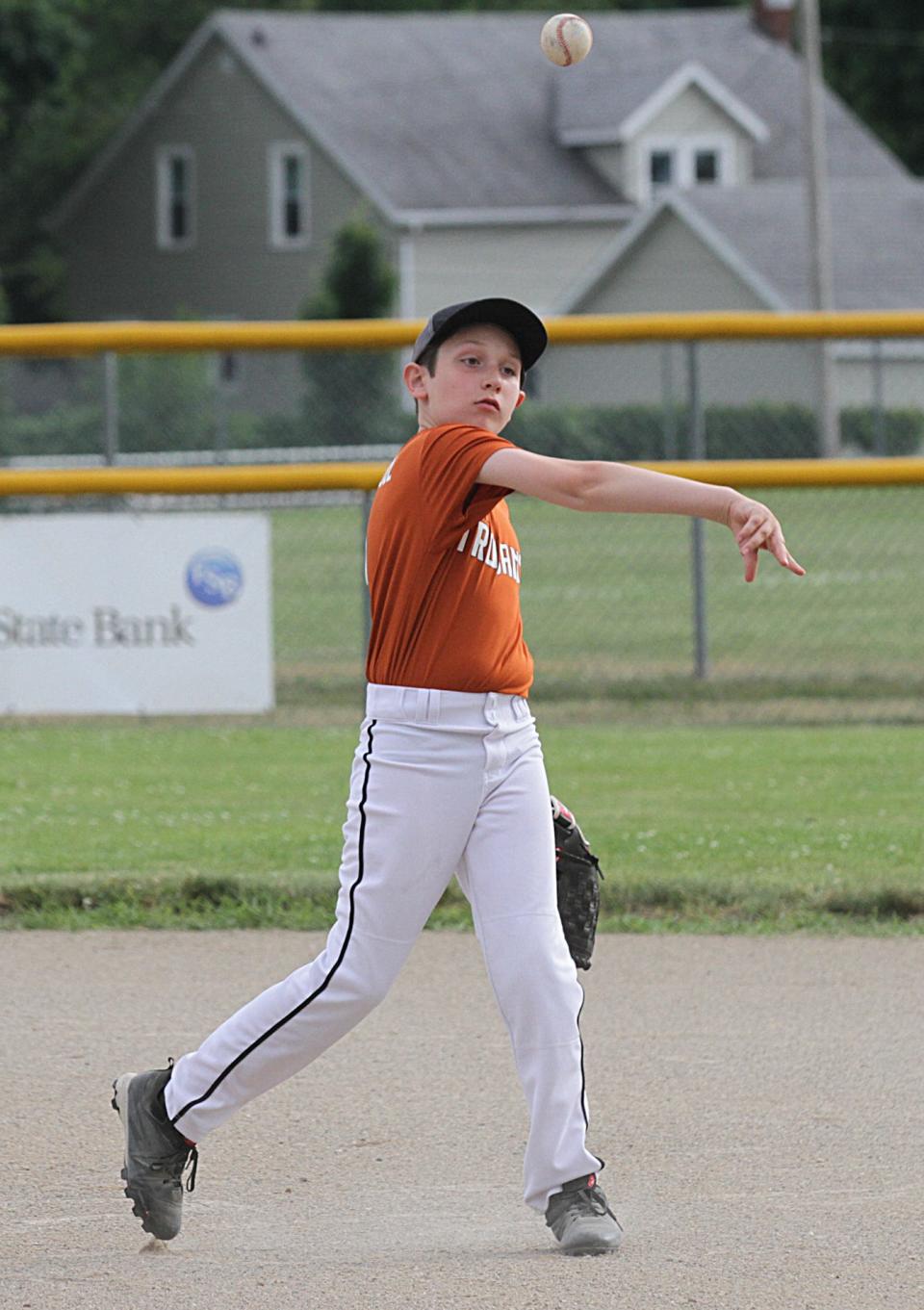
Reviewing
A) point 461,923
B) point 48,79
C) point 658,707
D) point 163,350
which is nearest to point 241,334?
point 163,350

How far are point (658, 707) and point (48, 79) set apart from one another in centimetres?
3685

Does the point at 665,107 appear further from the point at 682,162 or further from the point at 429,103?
the point at 429,103

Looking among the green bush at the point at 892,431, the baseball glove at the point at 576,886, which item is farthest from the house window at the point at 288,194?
the baseball glove at the point at 576,886

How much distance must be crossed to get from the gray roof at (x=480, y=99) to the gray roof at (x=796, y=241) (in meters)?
4.63

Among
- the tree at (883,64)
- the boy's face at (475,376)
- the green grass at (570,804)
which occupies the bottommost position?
the green grass at (570,804)

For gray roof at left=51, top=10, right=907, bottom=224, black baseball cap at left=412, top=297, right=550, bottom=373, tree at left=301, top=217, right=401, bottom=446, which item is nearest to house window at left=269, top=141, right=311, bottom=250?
gray roof at left=51, top=10, right=907, bottom=224

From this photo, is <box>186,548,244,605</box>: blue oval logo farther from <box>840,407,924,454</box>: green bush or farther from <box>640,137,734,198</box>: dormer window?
<box>640,137,734,198</box>: dormer window

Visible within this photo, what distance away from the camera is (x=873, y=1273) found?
3.76 metres

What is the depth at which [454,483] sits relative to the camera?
3.80 m

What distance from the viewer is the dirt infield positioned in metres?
3.76

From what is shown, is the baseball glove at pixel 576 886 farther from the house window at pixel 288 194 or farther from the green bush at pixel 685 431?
the house window at pixel 288 194

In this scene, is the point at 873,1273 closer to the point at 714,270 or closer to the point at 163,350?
the point at 163,350

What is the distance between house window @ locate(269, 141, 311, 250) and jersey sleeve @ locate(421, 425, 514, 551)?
141 ft

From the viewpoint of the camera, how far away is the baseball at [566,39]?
20.1 ft
